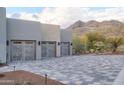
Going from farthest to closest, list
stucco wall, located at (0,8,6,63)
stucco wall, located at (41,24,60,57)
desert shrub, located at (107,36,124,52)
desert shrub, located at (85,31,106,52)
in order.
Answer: desert shrub, located at (107,36,124,52) < desert shrub, located at (85,31,106,52) < stucco wall, located at (41,24,60,57) < stucco wall, located at (0,8,6,63)

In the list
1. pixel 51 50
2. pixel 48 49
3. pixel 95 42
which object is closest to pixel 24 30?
pixel 48 49

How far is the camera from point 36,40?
22266 millimetres

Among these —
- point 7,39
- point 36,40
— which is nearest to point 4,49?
point 7,39

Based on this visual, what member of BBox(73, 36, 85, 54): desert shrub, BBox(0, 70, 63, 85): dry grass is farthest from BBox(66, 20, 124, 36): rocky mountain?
BBox(0, 70, 63, 85): dry grass

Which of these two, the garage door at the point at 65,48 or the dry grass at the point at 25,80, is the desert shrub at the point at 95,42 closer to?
the garage door at the point at 65,48

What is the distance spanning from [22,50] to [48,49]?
4.71 m

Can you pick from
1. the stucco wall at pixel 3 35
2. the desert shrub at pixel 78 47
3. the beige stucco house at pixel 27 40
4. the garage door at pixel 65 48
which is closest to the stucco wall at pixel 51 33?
the beige stucco house at pixel 27 40

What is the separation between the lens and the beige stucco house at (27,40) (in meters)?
18.5

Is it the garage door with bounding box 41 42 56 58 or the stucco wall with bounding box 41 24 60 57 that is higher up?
the stucco wall with bounding box 41 24 60 57

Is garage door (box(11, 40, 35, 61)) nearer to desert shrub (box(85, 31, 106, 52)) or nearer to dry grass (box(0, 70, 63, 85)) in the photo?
dry grass (box(0, 70, 63, 85))

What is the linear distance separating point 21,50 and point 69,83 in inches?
462

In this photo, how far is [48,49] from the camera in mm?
25359

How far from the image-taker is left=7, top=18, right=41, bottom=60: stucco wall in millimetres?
19703
